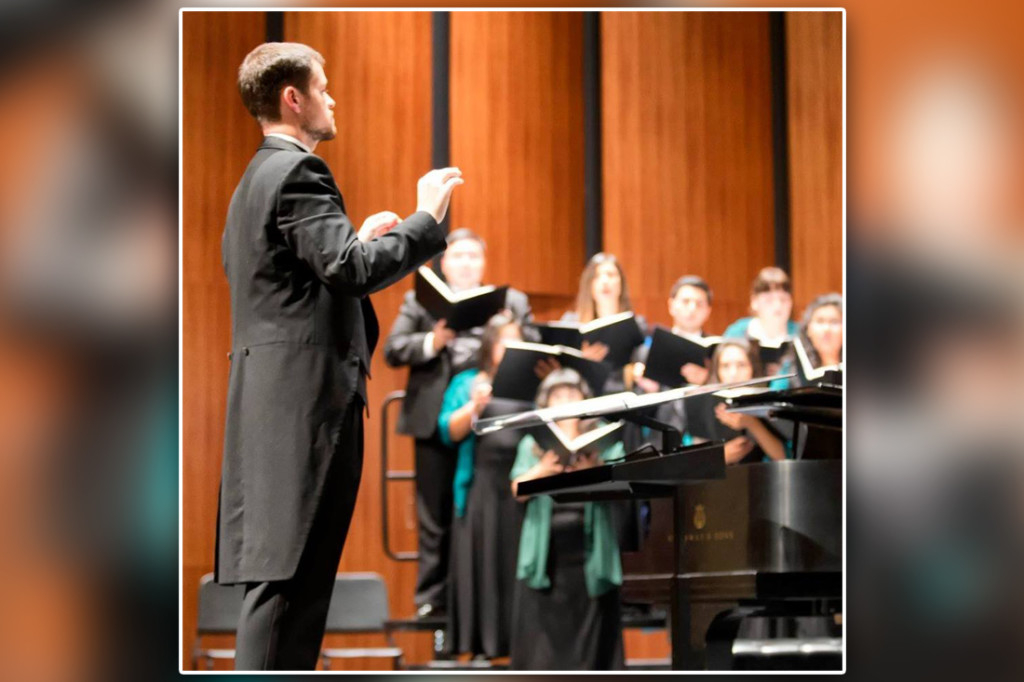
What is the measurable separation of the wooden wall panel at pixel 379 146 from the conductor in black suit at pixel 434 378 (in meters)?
0.06

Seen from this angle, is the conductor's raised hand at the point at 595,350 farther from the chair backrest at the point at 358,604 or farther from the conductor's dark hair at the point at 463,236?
the chair backrest at the point at 358,604

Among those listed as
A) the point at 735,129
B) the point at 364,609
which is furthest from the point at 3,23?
the point at 735,129

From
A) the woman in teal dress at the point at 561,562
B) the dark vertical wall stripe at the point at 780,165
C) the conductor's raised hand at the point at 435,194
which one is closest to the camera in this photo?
the conductor's raised hand at the point at 435,194

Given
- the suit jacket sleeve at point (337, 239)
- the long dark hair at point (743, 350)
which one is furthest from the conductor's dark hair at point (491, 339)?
the suit jacket sleeve at point (337, 239)

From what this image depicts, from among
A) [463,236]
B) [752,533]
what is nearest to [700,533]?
[752,533]

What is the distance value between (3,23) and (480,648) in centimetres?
208

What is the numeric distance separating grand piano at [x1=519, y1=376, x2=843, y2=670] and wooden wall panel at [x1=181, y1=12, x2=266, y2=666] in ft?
2.50

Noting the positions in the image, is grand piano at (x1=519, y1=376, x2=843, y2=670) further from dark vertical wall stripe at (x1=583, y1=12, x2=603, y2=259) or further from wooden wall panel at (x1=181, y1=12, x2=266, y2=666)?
dark vertical wall stripe at (x1=583, y1=12, x2=603, y2=259)

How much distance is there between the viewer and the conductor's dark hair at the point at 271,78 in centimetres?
288

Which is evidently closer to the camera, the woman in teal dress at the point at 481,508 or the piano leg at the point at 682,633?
the piano leg at the point at 682,633

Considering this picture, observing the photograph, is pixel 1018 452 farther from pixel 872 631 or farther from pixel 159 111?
pixel 159 111

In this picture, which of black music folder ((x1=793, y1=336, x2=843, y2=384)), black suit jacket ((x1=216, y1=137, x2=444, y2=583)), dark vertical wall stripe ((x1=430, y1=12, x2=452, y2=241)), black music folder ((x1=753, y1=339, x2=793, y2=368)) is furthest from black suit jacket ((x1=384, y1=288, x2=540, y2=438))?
black suit jacket ((x1=216, y1=137, x2=444, y2=583))

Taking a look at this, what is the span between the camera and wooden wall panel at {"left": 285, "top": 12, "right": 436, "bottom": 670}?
3.31m

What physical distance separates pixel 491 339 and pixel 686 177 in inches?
29.7
